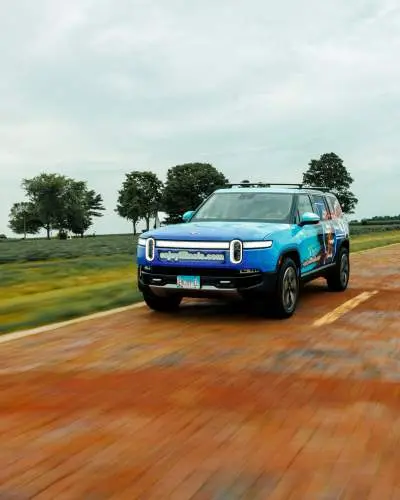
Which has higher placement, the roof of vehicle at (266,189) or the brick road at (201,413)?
the roof of vehicle at (266,189)

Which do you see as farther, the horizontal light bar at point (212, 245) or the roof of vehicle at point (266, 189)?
the roof of vehicle at point (266, 189)

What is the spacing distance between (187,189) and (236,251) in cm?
9658

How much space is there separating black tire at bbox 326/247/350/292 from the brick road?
409 centimetres

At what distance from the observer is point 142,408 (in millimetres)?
4680

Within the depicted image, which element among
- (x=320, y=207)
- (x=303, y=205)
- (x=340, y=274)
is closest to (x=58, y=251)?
(x=340, y=274)

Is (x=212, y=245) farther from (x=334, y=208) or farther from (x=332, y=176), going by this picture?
(x=332, y=176)

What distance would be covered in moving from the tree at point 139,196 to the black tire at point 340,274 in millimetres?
105489

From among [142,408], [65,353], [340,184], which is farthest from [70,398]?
[340,184]

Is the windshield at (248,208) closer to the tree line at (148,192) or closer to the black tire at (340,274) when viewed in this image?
the black tire at (340,274)

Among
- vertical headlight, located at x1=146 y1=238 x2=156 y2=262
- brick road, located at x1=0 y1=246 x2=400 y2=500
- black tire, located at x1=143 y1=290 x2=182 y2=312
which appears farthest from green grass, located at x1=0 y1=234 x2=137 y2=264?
brick road, located at x1=0 y1=246 x2=400 y2=500

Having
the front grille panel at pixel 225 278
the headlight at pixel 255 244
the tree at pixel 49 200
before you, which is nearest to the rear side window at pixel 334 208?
the headlight at pixel 255 244

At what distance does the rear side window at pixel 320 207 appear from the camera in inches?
449

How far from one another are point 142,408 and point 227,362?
5.42 feet

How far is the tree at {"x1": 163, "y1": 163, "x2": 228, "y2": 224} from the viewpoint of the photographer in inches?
4090
